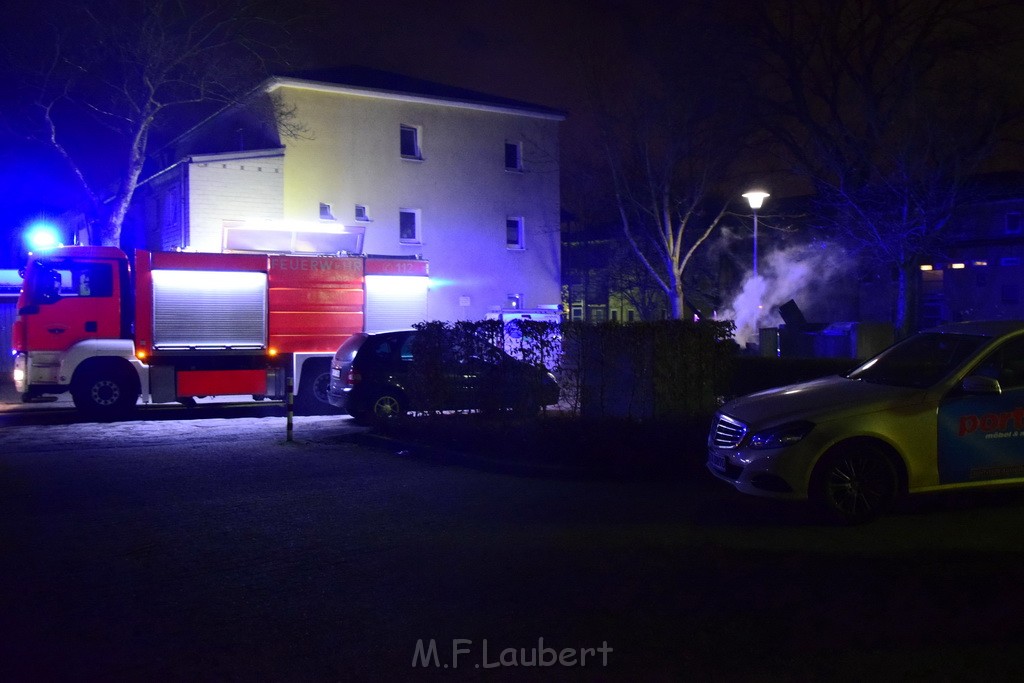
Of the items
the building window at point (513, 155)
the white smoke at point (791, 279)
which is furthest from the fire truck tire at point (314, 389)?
the white smoke at point (791, 279)

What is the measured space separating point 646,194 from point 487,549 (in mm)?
25676

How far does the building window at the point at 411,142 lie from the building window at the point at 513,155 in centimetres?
355

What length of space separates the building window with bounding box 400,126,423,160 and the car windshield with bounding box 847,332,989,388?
23868 mm

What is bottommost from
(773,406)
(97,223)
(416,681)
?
(416,681)

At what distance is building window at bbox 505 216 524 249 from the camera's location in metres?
33.3

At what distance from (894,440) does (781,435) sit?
922 millimetres

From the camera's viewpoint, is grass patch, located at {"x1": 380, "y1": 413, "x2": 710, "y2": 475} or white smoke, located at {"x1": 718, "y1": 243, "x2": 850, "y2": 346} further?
white smoke, located at {"x1": 718, "y1": 243, "x2": 850, "y2": 346}

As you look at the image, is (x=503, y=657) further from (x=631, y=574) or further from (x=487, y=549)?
(x=487, y=549)

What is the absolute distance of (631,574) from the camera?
654cm

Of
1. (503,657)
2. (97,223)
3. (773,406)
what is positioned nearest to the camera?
(503,657)

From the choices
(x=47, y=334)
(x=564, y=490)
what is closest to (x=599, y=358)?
(x=564, y=490)

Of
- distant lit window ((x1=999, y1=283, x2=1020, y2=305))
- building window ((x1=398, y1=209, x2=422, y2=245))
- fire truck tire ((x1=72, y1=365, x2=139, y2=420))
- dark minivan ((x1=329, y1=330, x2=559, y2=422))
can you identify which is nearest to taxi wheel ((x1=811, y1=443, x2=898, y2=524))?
dark minivan ((x1=329, y1=330, x2=559, y2=422))

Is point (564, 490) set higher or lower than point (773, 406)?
lower

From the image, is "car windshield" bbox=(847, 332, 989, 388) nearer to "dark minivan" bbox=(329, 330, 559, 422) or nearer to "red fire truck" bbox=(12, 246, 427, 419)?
"dark minivan" bbox=(329, 330, 559, 422)
